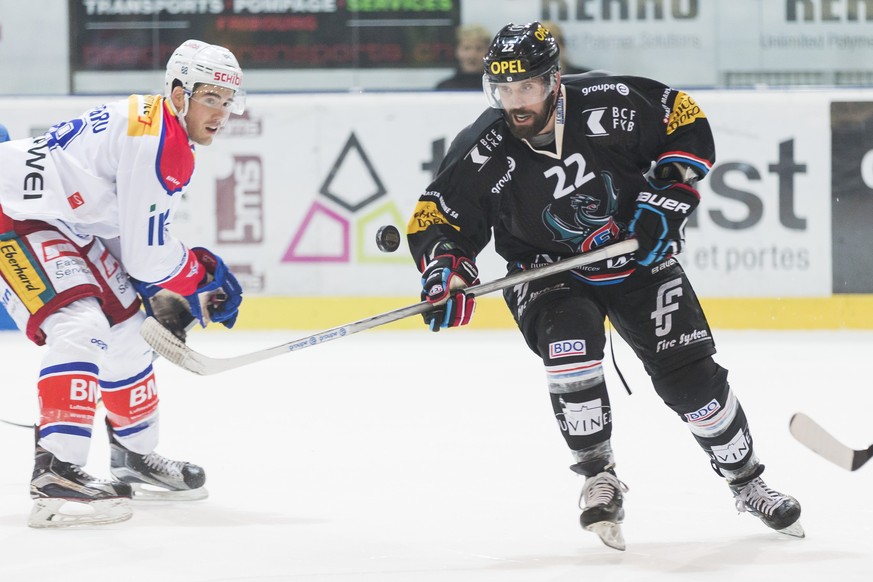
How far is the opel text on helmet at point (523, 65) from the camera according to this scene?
8.68ft

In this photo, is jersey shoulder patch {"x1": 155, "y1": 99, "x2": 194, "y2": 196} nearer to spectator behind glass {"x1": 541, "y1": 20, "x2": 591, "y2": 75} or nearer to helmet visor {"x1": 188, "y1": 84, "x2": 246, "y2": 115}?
helmet visor {"x1": 188, "y1": 84, "x2": 246, "y2": 115}

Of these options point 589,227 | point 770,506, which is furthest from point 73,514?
point 770,506

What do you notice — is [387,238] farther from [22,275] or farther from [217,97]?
[22,275]

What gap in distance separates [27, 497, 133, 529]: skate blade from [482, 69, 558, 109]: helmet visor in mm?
1290

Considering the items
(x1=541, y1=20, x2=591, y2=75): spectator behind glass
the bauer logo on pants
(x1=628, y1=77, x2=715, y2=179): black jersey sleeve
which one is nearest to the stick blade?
the bauer logo on pants

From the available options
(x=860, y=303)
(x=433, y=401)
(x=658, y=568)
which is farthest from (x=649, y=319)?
(x=860, y=303)

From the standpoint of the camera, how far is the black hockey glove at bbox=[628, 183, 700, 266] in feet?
8.77

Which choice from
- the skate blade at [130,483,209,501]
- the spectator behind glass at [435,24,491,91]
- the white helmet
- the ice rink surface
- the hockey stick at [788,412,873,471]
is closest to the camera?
the ice rink surface

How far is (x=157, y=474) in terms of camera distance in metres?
3.20

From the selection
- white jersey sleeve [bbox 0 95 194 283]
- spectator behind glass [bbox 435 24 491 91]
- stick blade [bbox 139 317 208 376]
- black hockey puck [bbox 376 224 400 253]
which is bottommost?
stick blade [bbox 139 317 208 376]

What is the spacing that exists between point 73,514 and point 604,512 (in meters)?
1.28

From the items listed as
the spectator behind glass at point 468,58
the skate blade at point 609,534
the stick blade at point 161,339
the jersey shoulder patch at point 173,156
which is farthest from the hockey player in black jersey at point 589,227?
the spectator behind glass at point 468,58

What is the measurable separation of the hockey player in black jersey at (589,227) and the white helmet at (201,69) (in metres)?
0.60

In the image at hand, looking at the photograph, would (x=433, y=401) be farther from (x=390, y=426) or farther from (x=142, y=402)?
(x=142, y=402)
